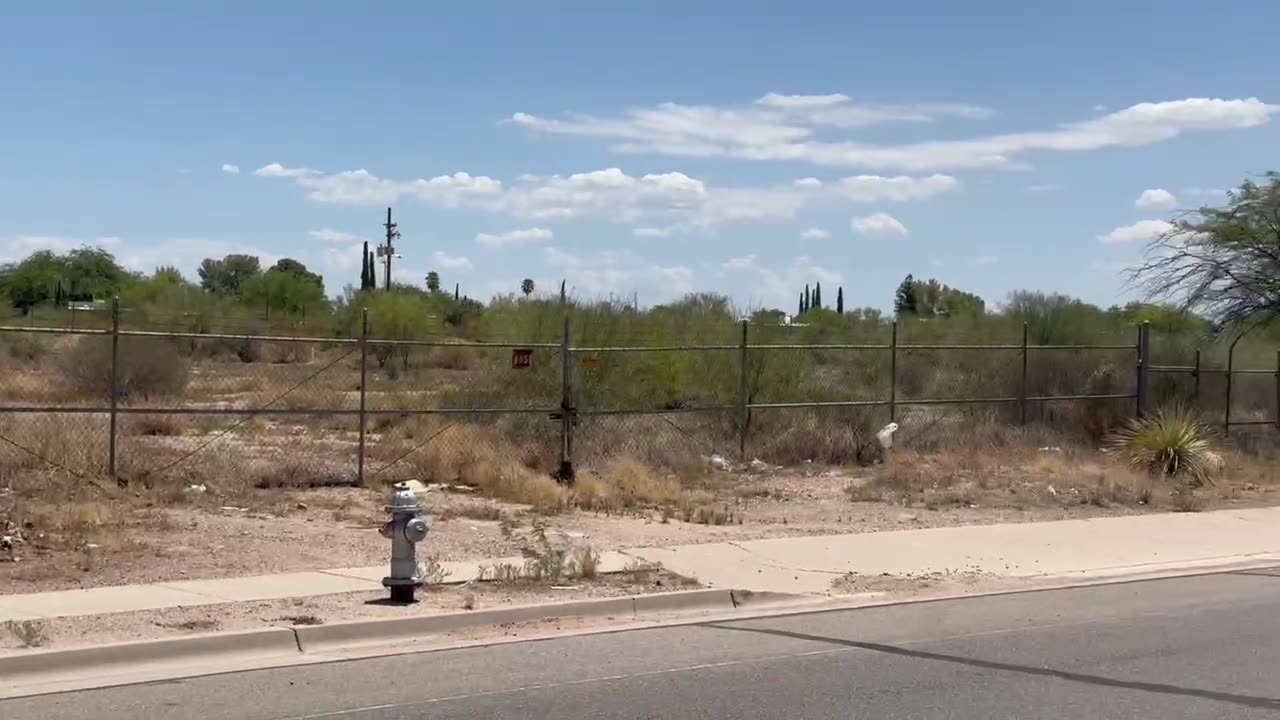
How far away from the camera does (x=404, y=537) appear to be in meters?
11.0

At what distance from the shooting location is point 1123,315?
1935 inches

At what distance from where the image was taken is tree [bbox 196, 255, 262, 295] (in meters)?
83.0

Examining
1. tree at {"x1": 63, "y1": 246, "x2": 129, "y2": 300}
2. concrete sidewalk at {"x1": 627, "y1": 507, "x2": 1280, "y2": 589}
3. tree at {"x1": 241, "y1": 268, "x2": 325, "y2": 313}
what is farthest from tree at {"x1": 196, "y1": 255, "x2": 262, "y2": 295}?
concrete sidewalk at {"x1": 627, "y1": 507, "x2": 1280, "y2": 589}

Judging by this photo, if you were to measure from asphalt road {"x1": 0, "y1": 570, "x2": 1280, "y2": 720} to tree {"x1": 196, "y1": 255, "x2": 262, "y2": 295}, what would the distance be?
242ft

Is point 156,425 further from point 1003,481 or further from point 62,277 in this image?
point 62,277

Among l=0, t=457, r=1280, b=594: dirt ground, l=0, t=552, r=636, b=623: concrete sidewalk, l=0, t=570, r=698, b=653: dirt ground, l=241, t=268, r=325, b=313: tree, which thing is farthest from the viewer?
l=241, t=268, r=325, b=313: tree

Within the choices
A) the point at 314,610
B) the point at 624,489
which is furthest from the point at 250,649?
the point at 624,489

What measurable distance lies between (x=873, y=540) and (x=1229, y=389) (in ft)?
52.1

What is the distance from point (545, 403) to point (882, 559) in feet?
29.5

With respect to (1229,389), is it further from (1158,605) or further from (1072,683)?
(1072,683)

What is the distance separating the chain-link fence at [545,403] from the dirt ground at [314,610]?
5593 mm

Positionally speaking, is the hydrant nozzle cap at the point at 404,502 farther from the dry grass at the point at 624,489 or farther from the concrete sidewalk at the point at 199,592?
the dry grass at the point at 624,489

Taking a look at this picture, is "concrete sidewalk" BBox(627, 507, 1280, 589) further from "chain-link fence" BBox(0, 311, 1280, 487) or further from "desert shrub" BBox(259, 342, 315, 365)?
"desert shrub" BBox(259, 342, 315, 365)

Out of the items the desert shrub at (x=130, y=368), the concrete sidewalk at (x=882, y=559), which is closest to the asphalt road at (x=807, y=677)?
the concrete sidewalk at (x=882, y=559)
